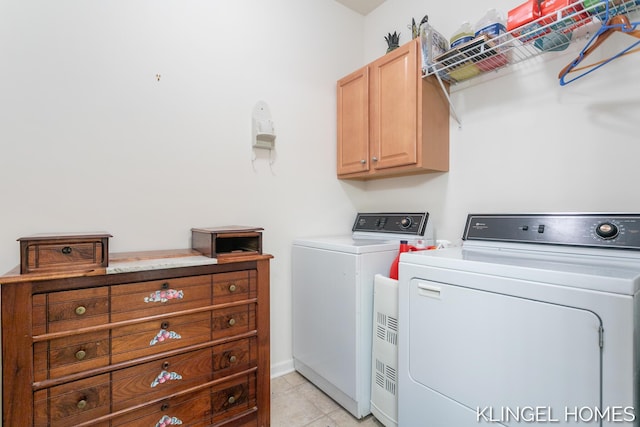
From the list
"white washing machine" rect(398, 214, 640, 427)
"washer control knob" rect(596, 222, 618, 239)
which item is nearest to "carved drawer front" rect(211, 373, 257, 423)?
"white washing machine" rect(398, 214, 640, 427)

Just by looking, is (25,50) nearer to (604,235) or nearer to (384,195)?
(384,195)

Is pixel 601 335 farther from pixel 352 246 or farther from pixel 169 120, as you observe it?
pixel 169 120

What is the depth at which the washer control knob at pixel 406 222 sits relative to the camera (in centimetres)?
209

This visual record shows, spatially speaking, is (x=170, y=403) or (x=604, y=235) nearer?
(x=604, y=235)

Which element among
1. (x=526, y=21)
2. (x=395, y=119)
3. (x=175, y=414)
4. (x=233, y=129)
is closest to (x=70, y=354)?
(x=175, y=414)

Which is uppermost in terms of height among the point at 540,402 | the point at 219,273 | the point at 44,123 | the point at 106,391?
the point at 44,123

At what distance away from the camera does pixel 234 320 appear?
59.7 inches

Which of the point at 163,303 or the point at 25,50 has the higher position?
the point at 25,50

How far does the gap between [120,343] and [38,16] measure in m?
1.57

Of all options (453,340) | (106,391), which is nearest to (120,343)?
(106,391)

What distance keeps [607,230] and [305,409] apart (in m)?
1.74

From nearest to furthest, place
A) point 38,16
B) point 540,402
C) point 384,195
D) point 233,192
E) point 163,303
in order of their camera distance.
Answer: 1. point 540,402
2. point 163,303
3. point 38,16
4. point 233,192
5. point 384,195

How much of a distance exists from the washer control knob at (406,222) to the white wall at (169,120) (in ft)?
1.82

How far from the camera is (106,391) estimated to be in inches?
48.1
